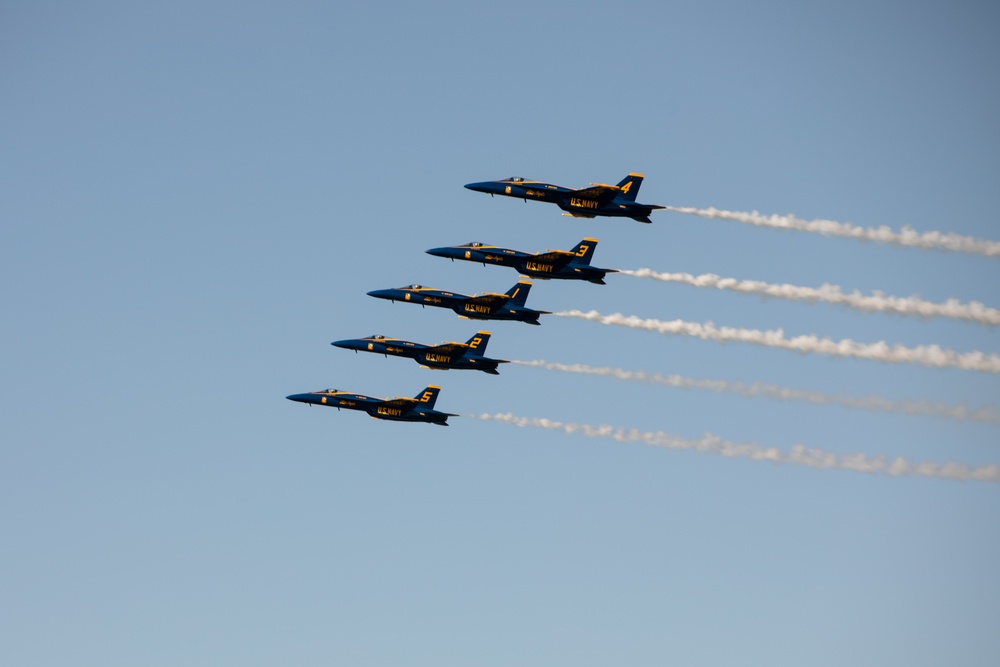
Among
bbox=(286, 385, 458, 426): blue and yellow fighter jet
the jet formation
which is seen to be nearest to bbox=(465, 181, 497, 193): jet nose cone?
the jet formation

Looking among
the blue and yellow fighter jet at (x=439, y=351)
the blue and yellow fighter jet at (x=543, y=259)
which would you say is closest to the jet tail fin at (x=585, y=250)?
the blue and yellow fighter jet at (x=543, y=259)

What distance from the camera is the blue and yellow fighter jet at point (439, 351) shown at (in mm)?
120000

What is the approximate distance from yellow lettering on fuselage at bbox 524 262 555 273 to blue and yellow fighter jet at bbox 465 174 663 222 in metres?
4.12

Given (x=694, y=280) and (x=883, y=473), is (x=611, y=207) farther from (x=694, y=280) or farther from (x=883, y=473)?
(x=883, y=473)

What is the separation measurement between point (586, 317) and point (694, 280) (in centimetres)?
849

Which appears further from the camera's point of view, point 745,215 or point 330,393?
point 330,393

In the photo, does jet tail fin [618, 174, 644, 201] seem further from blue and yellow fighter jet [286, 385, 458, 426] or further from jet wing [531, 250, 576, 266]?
blue and yellow fighter jet [286, 385, 458, 426]

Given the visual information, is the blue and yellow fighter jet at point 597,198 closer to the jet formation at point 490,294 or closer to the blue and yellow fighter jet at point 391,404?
the jet formation at point 490,294

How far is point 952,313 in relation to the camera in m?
103

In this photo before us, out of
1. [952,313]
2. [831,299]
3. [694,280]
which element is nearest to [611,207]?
[694,280]

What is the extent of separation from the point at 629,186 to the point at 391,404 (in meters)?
24.5

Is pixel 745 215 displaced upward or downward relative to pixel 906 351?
upward

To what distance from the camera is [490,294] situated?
391 feet

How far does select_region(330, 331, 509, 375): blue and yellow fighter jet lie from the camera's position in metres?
120
